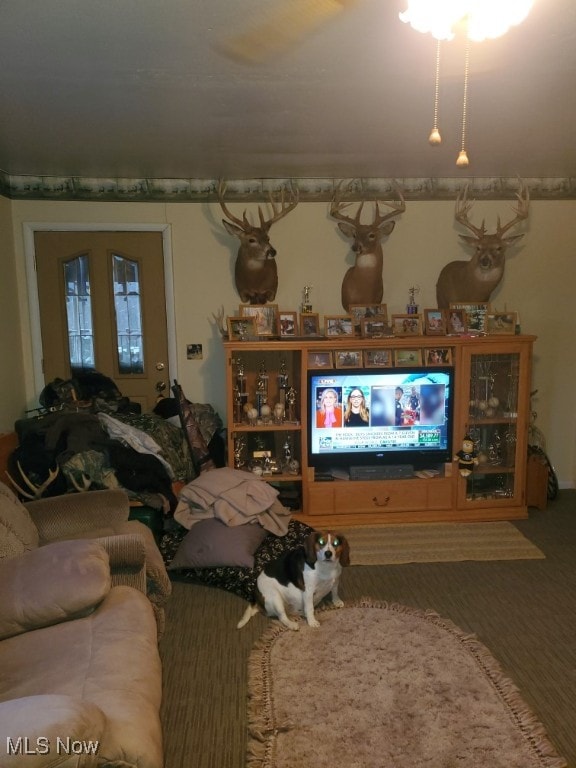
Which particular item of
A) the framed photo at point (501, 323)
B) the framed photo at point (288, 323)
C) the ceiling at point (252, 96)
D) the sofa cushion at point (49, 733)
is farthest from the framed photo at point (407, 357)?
the sofa cushion at point (49, 733)

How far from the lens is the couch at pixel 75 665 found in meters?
1.08

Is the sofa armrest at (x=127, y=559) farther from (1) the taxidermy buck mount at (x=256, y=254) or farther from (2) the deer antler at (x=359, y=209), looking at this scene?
(2) the deer antler at (x=359, y=209)

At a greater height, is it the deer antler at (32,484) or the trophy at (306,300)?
the trophy at (306,300)

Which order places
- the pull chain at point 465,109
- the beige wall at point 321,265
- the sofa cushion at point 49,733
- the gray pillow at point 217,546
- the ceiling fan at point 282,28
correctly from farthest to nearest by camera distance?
the beige wall at point 321,265, the gray pillow at point 217,546, the pull chain at point 465,109, the ceiling fan at point 282,28, the sofa cushion at point 49,733

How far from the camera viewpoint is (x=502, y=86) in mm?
2309

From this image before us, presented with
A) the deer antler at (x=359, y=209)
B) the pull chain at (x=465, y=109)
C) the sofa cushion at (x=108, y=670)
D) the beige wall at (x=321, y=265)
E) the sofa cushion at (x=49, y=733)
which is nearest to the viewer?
the sofa cushion at (x=49, y=733)

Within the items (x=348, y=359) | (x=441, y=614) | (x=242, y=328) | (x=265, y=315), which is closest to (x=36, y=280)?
(x=242, y=328)

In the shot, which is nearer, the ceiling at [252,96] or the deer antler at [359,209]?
the ceiling at [252,96]

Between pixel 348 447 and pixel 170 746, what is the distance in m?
2.17

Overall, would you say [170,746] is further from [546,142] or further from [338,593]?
[546,142]

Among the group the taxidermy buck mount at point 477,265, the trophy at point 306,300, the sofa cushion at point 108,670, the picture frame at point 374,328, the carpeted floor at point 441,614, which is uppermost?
the taxidermy buck mount at point 477,265

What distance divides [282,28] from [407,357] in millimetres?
2277

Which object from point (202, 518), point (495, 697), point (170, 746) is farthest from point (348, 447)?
point (170, 746)

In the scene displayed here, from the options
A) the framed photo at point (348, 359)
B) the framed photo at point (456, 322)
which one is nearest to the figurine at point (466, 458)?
the framed photo at point (456, 322)
